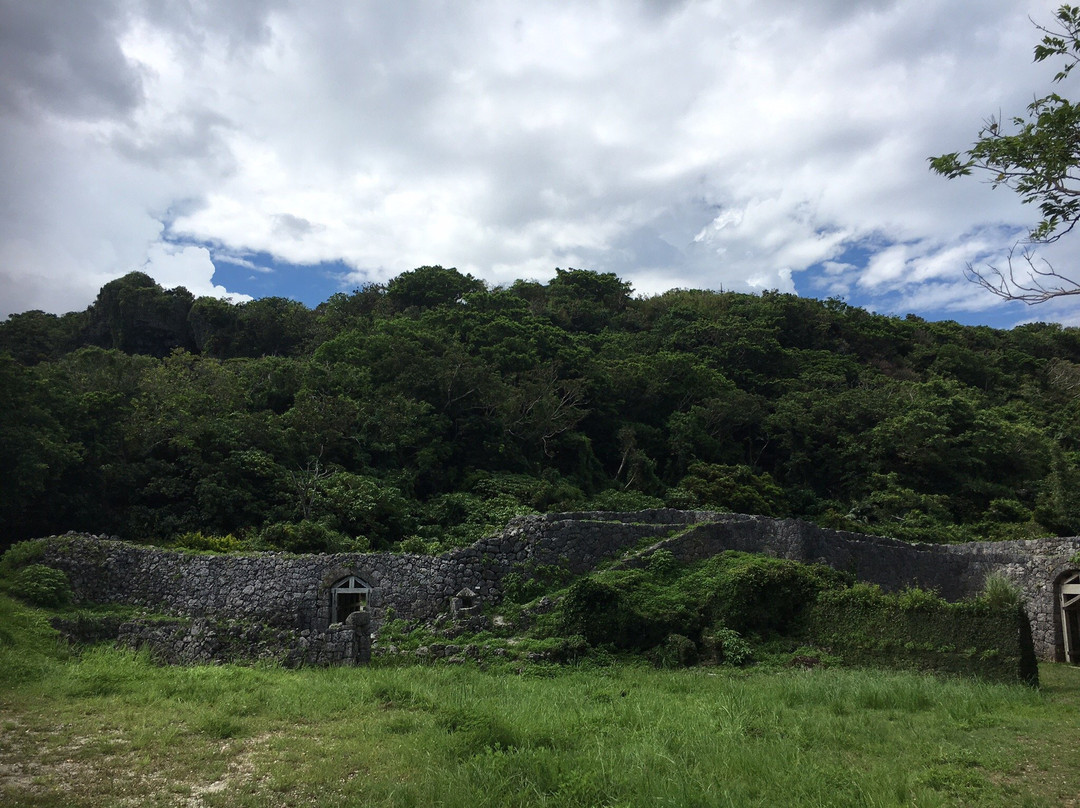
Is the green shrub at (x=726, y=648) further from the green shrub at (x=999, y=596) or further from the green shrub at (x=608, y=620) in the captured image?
the green shrub at (x=999, y=596)

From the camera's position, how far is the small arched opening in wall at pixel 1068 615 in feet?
59.7

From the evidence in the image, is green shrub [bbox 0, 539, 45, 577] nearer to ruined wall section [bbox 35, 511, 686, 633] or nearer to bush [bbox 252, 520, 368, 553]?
ruined wall section [bbox 35, 511, 686, 633]

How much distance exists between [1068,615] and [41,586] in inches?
982

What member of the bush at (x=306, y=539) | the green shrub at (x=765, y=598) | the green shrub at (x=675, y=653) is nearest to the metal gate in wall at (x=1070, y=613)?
the green shrub at (x=765, y=598)

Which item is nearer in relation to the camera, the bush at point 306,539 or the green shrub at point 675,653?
the green shrub at point 675,653

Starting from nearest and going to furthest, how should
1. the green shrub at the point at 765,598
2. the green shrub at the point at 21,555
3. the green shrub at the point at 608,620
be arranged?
the green shrub at the point at 608,620 → the green shrub at the point at 765,598 → the green shrub at the point at 21,555

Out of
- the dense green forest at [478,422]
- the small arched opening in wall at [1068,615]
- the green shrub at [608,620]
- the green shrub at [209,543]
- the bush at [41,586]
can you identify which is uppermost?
the dense green forest at [478,422]

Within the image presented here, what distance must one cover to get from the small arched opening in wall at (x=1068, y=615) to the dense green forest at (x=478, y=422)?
701cm

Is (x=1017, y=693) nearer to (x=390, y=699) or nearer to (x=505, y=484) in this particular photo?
(x=390, y=699)

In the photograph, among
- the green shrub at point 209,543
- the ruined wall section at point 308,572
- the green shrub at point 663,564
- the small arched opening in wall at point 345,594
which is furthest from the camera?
the green shrub at point 209,543

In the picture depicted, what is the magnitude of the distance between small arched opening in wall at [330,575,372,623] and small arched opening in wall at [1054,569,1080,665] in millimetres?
17530

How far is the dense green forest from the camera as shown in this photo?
2103 cm

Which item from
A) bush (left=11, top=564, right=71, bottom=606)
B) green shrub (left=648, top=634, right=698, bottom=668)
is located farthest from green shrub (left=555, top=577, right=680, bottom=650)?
bush (left=11, top=564, right=71, bottom=606)

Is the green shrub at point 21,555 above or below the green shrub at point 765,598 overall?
above
